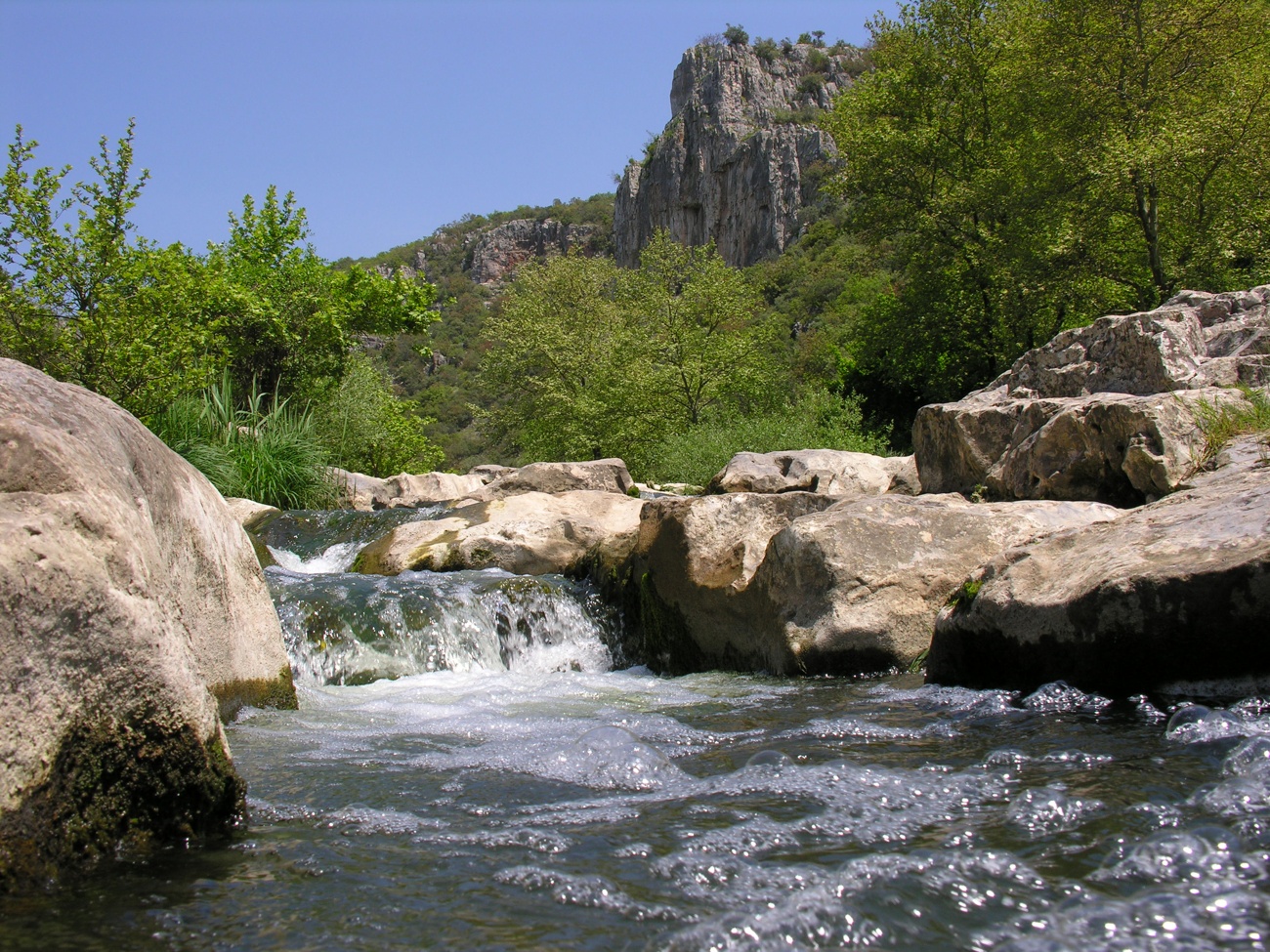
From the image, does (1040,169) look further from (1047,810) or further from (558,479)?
(1047,810)

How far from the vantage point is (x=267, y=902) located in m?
2.33

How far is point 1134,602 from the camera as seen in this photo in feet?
14.1

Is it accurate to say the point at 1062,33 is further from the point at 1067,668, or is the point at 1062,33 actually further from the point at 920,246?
the point at 1067,668

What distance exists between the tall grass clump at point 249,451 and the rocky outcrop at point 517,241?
107831mm

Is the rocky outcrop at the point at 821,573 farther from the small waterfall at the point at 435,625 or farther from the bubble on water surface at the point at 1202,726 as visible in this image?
the bubble on water surface at the point at 1202,726

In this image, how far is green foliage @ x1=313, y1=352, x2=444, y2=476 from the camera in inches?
804

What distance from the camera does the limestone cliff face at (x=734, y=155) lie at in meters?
88.0

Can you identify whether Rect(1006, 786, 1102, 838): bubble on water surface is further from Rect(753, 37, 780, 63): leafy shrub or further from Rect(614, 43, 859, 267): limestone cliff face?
Rect(753, 37, 780, 63): leafy shrub

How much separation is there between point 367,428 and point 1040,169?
50.1 ft

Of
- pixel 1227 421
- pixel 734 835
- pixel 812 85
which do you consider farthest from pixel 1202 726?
pixel 812 85

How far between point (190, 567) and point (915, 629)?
424cm

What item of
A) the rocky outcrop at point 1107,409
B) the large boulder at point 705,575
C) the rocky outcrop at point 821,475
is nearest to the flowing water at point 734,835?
the large boulder at point 705,575

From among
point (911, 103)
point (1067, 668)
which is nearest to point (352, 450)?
point (911, 103)

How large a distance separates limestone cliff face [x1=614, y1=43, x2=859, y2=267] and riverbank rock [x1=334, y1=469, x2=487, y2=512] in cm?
7212
